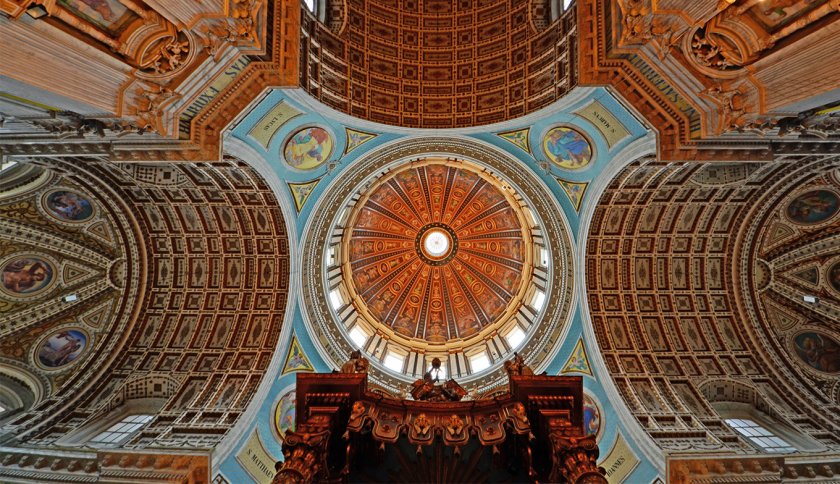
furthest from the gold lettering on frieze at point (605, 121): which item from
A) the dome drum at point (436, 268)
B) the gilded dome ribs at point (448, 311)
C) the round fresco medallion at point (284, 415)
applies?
the round fresco medallion at point (284, 415)

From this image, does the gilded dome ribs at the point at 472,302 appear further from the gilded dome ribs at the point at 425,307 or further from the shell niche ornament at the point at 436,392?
the shell niche ornament at the point at 436,392

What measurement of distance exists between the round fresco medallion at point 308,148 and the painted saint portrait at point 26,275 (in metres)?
10.3

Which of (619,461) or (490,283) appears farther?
(490,283)

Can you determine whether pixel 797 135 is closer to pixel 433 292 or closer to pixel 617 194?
Result: pixel 617 194

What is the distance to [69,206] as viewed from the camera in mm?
15609

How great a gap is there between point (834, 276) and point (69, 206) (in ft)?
100

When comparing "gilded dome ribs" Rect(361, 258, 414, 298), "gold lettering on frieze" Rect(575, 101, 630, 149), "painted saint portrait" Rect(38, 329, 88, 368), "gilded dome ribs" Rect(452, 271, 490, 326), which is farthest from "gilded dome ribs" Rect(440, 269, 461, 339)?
"painted saint portrait" Rect(38, 329, 88, 368)

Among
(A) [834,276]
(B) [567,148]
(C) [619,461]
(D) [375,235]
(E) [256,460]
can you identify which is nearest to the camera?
(C) [619,461]

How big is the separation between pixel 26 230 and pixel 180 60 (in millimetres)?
10970

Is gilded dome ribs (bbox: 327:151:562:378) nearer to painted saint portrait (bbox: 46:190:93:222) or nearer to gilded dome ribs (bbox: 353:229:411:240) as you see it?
gilded dome ribs (bbox: 353:229:411:240)

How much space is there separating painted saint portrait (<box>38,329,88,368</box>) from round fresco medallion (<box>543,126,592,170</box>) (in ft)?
67.5

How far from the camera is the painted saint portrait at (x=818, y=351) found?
1622 cm

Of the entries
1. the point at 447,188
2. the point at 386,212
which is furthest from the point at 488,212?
the point at 386,212

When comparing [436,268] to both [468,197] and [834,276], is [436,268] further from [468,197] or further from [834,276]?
[834,276]
